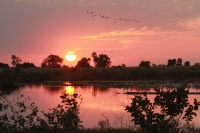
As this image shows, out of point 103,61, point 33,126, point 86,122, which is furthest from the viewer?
point 103,61

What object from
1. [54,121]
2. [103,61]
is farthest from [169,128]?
[103,61]

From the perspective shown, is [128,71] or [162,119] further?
[128,71]

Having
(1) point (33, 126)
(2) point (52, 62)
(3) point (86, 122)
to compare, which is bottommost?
(3) point (86, 122)

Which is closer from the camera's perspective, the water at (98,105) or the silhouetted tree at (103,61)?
the water at (98,105)

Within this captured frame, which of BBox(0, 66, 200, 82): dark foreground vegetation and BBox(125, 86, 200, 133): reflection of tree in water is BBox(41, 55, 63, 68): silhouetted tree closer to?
BBox(0, 66, 200, 82): dark foreground vegetation

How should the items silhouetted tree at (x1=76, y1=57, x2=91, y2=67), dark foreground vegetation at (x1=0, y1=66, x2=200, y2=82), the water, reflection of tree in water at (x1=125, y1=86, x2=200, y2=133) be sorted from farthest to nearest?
1. silhouetted tree at (x1=76, y1=57, x2=91, y2=67)
2. dark foreground vegetation at (x1=0, y1=66, x2=200, y2=82)
3. the water
4. reflection of tree in water at (x1=125, y1=86, x2=200, y2=133)

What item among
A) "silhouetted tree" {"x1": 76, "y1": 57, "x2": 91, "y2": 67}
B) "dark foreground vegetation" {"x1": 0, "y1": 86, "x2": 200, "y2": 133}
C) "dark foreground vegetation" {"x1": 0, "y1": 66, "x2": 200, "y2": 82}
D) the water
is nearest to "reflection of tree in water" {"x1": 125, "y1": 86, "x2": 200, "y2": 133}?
"dark foreground vegetation" {"x1": 0, "y1": 86, "x2": 200, "y2": 133}

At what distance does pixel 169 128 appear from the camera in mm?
5711

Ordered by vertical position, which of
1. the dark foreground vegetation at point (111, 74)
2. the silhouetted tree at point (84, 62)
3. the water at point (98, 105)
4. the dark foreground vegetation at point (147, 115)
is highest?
the silhouetted tree at point (84, 62)

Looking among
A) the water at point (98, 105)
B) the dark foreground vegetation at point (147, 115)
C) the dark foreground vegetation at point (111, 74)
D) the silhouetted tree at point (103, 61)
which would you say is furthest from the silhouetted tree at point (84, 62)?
the dark foreground vegetation at point (147, 115)

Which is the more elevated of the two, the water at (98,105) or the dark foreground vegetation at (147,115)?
the dark foreground vegetation at (147,115)

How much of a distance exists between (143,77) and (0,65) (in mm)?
41813

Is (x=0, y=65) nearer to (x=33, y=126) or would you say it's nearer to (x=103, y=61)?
(x=103, y=61)

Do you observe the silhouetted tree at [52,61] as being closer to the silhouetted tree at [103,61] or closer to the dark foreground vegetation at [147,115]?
the silhouetted tree at [103,61]
